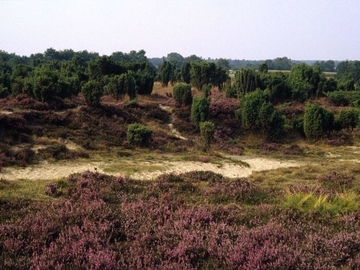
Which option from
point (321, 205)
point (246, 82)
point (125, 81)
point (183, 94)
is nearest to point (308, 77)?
point (246, 82)

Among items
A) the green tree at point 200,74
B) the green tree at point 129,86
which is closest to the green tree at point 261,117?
the green tree at point 129,86

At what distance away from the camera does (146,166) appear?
19156mm

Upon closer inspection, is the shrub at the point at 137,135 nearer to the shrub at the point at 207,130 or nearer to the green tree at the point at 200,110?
the shrub at the point at 207,130

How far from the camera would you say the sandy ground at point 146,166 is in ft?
54.3

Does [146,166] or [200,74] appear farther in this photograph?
[200,74]

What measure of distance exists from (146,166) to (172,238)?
13.3 metres

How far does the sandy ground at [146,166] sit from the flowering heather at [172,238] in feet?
26.7

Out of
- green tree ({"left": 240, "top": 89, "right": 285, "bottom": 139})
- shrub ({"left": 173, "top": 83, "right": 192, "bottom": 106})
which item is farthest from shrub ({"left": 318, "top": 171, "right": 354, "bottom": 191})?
shrub ({"left": 173, "top": 83, "right": 192, "bottom": 106})

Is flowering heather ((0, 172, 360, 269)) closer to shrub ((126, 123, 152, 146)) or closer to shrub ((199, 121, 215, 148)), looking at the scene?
shrub ((126, 123, 152, 146))

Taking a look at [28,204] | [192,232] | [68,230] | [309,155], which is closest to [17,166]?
[28,204]

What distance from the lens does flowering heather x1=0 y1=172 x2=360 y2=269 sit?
507cm

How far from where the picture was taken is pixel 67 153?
21.1m

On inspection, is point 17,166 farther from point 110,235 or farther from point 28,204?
point 110,235

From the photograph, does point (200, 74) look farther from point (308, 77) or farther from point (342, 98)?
point (342, 98)
